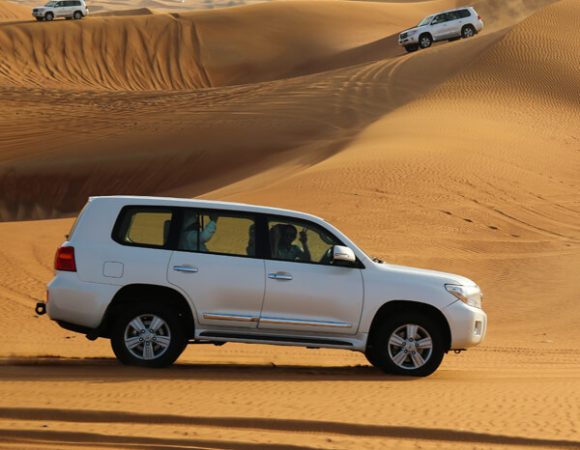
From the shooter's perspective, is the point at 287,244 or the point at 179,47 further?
the point at 179,47

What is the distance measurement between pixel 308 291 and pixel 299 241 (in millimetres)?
496

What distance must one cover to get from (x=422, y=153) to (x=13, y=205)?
1160 cm

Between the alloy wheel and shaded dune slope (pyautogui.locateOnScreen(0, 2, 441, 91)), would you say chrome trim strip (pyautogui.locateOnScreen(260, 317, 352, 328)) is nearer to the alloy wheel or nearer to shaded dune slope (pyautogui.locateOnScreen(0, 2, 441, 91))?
the alloy wheel

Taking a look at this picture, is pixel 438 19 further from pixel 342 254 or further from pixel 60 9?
pixel 342 254

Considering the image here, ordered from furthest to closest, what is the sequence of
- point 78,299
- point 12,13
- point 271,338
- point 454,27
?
point 12,13
point 454,27
point 271,338
point 78,299

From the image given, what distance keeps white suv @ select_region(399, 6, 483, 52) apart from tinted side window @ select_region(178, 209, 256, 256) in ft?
127

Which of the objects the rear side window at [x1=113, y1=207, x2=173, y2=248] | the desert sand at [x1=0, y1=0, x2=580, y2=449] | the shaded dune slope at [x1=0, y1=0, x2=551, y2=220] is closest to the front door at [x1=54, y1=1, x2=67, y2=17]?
the desert sand at [x1=0, y1=0, x2=580, y2=449]

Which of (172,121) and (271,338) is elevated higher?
(172,121)

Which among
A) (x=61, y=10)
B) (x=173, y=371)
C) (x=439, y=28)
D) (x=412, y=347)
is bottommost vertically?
(x=173, y=371)

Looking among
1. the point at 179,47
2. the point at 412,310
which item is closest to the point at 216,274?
the point at 412,310

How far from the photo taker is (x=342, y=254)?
1036 cm

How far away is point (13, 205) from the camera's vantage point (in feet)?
106

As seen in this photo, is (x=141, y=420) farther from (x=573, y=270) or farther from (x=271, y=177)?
(x=271, y=177)

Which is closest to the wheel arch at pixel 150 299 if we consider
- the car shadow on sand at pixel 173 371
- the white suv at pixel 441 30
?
the car shadow on sand at pixel 173 371
